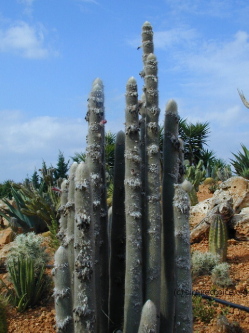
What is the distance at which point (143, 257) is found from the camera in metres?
2.81

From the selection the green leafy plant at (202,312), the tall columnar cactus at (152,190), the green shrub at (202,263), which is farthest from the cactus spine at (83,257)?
the green shrub at (202,263)

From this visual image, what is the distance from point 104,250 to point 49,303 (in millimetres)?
2220

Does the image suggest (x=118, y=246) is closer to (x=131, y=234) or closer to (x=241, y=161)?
(x=131, y=234)

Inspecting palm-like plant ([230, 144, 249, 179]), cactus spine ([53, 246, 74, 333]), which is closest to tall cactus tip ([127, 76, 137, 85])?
cactus spine ([53, 246, 74, 333])

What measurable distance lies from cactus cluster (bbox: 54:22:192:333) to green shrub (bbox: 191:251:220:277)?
2.53 metres

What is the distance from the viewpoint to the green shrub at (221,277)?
5.14 meters

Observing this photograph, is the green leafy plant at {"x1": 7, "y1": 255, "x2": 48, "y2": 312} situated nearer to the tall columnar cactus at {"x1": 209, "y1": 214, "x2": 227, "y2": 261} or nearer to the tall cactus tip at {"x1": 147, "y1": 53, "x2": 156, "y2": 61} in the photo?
the tall columnar cactus at {"x1": 209, "y1": 214, "x2": 227, "y2": 261}

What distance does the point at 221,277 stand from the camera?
5156mm

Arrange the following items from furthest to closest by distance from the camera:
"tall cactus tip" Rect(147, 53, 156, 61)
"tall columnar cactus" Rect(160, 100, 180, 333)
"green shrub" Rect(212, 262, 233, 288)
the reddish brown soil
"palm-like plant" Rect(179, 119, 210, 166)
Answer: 1. "palm-like plant" Rect(179, 119, 210, 166)
2. "green shrub" Rect(212, 262, 233, 288)
3. the reddish brown soil
4. "tall cactus tip" Rect(147, 53, 156, 61)
5. "tall columnar cactus" Rect(160, 100, 180, 333)

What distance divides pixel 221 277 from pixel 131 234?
2.79 metres

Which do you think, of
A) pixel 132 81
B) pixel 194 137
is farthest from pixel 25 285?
pixel 194 137

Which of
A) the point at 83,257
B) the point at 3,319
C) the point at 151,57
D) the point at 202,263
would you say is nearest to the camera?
the point at 83,257

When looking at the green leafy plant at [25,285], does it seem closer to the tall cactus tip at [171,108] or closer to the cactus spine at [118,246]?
the cactus spine at [118,246]

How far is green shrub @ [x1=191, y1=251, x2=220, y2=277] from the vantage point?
5.53 m
